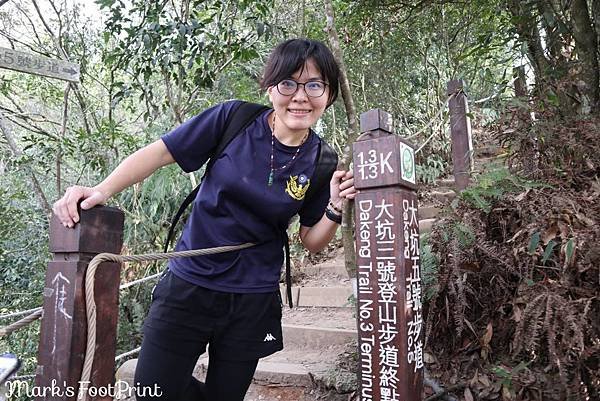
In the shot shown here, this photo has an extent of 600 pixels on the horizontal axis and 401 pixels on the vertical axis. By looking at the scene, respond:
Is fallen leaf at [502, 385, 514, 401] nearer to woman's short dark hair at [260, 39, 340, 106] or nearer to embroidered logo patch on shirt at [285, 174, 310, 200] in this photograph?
embroidered logo patch on shirt at [285, 174, 310, 200]

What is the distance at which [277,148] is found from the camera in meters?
1.50

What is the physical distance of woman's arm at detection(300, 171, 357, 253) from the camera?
156 cm

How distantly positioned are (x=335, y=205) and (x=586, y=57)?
→ 207 centimetres

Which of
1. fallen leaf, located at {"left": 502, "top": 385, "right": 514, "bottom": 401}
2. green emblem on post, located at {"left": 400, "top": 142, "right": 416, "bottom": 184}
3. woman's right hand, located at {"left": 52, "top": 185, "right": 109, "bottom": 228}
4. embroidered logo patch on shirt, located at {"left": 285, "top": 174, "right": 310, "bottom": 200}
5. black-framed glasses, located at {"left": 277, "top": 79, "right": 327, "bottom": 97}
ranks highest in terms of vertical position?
black-framed glasses, located at {"left": 277, "top": 79, "right": 327, "bottom": 97}

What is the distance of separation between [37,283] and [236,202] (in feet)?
15.8

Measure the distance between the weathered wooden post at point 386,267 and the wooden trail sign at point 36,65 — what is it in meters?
2.56

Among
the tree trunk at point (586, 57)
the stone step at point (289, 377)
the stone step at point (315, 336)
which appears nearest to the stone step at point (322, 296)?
the stone step at point (315, 336)

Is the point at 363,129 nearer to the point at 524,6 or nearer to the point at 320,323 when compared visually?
the point at 524,6

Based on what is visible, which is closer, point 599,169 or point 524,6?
point 599,169

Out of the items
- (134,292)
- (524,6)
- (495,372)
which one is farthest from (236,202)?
(134,292)

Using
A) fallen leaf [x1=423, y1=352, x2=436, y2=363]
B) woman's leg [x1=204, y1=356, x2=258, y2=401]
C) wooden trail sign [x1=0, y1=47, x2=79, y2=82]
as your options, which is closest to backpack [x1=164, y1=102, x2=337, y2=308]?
Result: woman's leg [x1=204, y1=356, x2=258, y2=401]

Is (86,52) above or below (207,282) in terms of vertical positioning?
above

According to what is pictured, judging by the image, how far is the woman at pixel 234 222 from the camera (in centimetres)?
143

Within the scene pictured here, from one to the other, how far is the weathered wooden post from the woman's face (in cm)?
18
